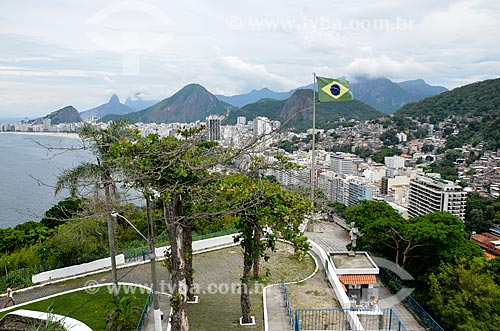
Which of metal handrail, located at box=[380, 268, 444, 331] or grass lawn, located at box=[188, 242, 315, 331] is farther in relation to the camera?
metal handrail, located at box=[380, 268, 444, 331]

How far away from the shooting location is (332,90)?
585 inches

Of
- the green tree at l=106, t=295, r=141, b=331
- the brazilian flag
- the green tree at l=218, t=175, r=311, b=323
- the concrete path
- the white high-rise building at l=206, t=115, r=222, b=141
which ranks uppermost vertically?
the brazilian flag

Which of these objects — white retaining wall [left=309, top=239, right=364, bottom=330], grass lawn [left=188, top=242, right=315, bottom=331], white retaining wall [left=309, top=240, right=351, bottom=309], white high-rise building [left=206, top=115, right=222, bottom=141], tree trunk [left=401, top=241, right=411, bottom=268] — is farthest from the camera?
tree trunk [left=401, top=241, right=411, bottom=268]

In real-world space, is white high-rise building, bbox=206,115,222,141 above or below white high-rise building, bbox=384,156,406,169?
above

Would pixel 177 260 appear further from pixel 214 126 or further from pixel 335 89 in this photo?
pixel 335 89

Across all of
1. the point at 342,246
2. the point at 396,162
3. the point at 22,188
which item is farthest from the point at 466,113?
the point at 22,188

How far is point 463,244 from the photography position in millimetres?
18812

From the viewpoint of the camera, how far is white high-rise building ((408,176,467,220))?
4053 cm

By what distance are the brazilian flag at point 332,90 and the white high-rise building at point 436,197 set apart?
3035 centimetres

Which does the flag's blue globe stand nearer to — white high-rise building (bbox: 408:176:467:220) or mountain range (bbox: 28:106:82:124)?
mountain range (bbox: 28:106:82:124)

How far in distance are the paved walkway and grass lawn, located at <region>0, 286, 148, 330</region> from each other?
5528 mm

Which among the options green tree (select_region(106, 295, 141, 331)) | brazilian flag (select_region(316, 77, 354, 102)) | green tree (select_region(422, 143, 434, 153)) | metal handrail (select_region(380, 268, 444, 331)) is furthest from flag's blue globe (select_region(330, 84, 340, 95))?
green tree (select_region(422, 143, 434, 153))

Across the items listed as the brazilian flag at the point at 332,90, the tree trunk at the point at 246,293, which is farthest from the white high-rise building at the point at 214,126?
the brazilian flag at the point at 332,90

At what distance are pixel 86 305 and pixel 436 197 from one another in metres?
39.9
